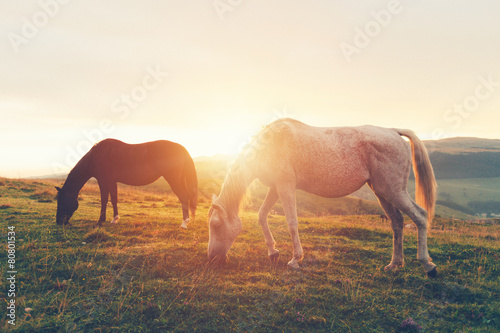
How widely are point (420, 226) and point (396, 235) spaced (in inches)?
30.7

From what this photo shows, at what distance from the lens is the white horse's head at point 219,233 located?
609 centimetres

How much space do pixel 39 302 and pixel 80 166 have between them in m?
7.24

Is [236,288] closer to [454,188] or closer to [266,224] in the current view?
[266,224]

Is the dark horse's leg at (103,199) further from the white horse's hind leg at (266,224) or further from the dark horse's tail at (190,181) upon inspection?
the white horse's hind leg at (266,224)

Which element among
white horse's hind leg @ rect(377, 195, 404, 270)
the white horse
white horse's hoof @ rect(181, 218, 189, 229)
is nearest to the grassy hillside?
white horse's hind leg @ rect(377, 195, 404, 270)

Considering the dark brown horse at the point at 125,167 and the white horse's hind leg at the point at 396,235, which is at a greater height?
the dark brown horse at the point at 125,167

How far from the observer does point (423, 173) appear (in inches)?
265

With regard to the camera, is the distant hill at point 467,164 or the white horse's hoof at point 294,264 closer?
the white horse's hoof at point 294,264

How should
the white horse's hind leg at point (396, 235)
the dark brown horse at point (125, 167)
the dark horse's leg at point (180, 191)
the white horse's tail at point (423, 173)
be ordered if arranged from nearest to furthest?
1. the white horse's hind leg at point (396, 235)
2. the white horse's tail at point (423, 173)
3. the dark brown horse at point (125, 167)
4. the dark horse's leg at point (180, 191)

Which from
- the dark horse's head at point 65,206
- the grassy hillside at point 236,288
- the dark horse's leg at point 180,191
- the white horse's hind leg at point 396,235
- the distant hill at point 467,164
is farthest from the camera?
the distant hill at point 467,164

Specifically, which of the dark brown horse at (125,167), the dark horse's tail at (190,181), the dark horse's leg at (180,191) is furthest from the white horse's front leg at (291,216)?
the dark horse's tail at (190,181)

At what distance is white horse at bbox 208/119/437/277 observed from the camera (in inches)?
241

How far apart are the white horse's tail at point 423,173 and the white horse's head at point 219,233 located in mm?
4885

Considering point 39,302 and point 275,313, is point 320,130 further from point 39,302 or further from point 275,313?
point 39,302
